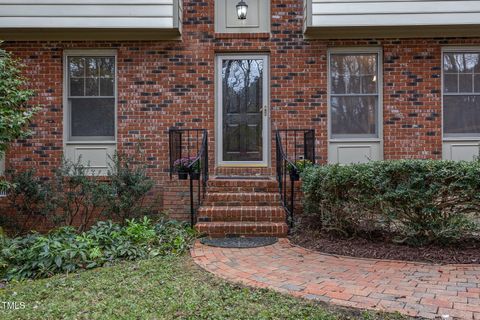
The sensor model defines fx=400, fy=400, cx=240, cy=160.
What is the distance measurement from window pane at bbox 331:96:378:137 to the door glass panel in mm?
1390

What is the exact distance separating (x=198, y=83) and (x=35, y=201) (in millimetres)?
3465

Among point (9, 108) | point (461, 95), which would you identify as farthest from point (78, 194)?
point (461, 95)

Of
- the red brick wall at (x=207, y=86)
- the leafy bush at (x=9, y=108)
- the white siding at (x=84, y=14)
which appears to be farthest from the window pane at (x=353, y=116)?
the leafy bush at (x=9, y=108)

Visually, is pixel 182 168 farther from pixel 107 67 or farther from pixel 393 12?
pixel 393 12

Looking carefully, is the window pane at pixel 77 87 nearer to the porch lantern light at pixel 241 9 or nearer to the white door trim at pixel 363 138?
the porch lantern light at pixel 241 9

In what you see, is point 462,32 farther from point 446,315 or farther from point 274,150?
point 446,315

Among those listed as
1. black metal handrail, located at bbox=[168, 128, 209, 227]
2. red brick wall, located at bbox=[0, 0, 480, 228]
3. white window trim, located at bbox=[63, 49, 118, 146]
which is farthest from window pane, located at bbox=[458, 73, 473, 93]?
white window trim, located at bbox=[63, 49, 118, 146]

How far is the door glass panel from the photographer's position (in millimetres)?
7477

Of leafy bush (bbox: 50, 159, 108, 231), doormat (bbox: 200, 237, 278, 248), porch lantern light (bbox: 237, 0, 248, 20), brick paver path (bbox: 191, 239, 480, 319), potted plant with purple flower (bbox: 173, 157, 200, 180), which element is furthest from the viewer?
porch lantern light (bbox: 237, 0, 248, 20)

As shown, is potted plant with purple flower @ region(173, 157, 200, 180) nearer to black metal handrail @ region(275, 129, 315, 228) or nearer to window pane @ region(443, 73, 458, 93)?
black metal handrail @ region(275, 129, 315, 228)

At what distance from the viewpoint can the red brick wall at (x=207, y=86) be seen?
284 inches

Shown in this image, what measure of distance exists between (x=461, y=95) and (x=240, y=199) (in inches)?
182

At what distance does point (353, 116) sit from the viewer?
7.43 meters

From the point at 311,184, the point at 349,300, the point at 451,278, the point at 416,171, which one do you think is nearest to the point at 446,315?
the point at 349,300
